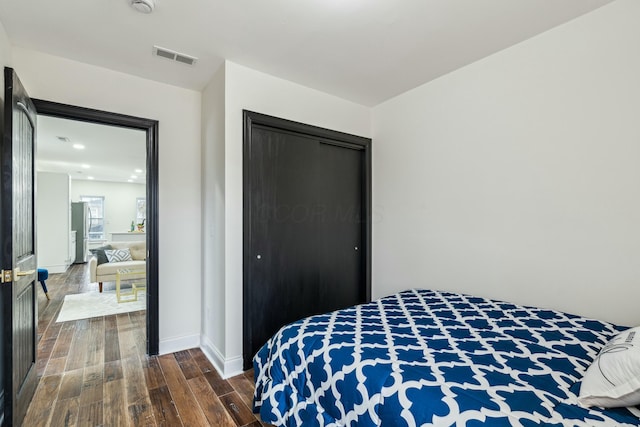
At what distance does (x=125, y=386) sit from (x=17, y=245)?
124 centimetres

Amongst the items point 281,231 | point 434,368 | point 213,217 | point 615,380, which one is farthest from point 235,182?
point 615,380

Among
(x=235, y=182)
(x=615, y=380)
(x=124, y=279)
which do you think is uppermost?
(x=235, y=182)

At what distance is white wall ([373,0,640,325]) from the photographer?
1790 millimetres

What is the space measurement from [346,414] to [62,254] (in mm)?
8102

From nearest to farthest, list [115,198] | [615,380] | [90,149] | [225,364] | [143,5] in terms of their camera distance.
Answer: [615,380]
[143,5]
[225,364]
[90,149]
[115,198]

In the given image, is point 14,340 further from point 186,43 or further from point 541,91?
point 541,91

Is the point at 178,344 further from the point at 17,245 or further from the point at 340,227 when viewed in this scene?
the point at 340,227

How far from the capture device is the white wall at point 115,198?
9344mm

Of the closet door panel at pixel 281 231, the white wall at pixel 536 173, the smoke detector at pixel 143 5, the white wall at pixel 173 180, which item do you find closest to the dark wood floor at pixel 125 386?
the white wall at pixel 173 180

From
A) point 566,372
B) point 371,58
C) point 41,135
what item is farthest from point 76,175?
point 566,372

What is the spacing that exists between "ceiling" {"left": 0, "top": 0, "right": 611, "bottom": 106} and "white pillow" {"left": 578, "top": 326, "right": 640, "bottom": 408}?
187 centimetres

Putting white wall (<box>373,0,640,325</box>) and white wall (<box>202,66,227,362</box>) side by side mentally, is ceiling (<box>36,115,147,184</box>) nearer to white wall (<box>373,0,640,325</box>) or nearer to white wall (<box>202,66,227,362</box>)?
white wall (<box>202,66,227,362</box>)

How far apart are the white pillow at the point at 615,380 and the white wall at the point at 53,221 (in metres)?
8.81

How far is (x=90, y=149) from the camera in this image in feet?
17.7
